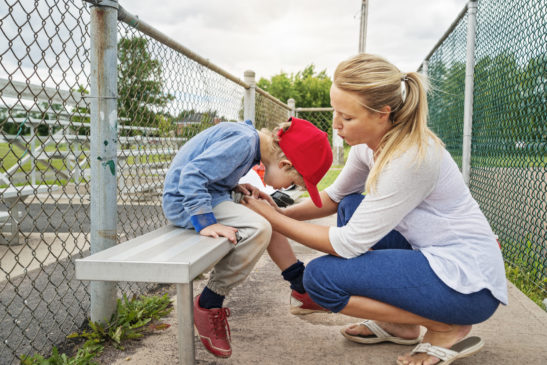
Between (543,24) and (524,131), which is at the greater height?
(543,24)

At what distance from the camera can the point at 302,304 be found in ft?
8.00

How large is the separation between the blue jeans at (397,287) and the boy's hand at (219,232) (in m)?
0.39

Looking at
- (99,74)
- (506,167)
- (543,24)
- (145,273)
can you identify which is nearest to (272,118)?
(506,167)

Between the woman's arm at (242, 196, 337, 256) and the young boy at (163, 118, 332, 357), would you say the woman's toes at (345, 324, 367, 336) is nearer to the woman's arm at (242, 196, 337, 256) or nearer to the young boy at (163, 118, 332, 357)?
the woman's arm at (242, 196, 337, 256)

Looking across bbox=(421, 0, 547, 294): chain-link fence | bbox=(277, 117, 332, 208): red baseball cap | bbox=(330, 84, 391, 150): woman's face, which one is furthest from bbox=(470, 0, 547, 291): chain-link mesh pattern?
bbox=(277, 117, 332, 208): red baseball cap

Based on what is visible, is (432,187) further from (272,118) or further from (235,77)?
(272,118)

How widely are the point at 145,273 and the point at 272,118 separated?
20.3 ft

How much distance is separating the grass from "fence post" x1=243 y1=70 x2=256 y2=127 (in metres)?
2.71

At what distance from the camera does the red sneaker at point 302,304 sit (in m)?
2.42

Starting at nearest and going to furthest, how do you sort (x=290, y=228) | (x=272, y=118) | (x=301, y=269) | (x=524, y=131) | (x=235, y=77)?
(x=290, y=228) → (x=301, y=269) → (x=524, y=131) → (x=235, y=77) → (x=272, y=118)

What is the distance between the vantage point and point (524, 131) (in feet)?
10.6

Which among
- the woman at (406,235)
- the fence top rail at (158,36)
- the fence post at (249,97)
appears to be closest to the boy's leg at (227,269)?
the woman at (406,235)

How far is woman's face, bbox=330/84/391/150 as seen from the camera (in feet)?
6.26

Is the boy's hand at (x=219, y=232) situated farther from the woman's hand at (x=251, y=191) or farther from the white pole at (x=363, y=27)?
the white pole at (x=363, y=27)
